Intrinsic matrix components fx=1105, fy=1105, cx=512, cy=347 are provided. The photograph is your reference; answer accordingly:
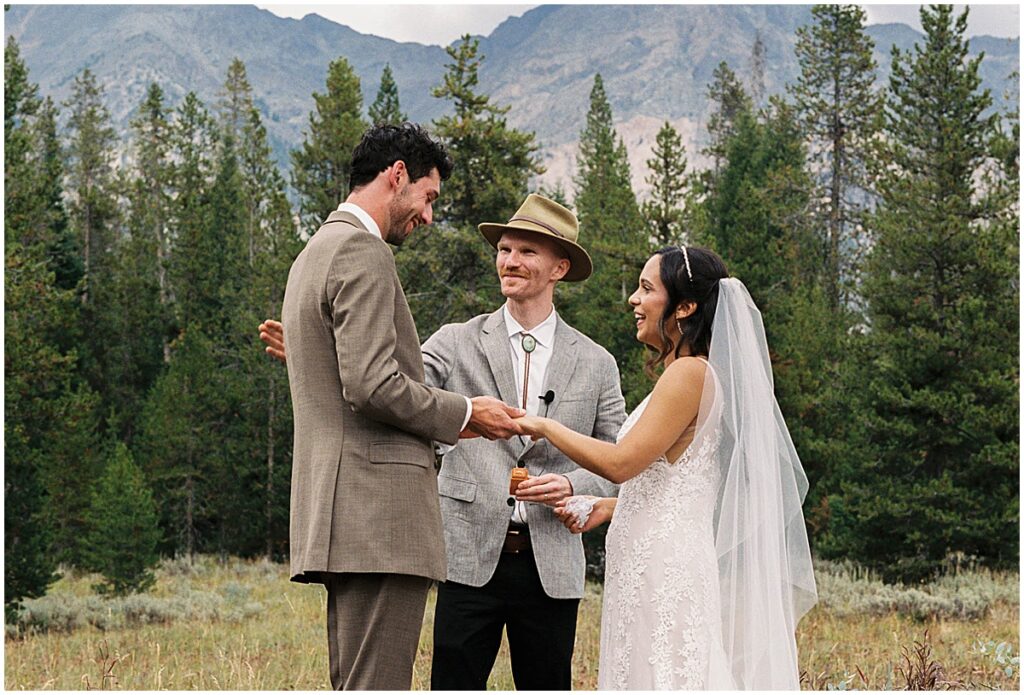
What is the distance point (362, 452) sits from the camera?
343 centimetres

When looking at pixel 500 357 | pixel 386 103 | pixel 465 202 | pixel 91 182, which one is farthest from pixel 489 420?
pixel 91 182

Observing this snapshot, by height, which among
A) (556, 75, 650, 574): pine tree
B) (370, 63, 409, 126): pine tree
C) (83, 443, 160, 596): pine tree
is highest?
(370, 63, 409, 126): pine tree

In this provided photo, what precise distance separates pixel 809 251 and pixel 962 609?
23.9m

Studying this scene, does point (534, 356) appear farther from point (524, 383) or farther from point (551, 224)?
point (551, 224)

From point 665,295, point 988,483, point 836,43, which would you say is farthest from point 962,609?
point 836,43

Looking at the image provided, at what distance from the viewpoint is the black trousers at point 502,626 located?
4273 mm

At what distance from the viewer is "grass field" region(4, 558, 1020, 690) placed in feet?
26.9

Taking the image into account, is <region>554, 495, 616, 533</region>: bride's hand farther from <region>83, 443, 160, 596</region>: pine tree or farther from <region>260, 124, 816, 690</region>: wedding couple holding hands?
<region>83, 443, 160, 596</region>: pine tree

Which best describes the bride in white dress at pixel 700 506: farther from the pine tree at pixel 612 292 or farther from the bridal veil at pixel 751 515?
the pine tree at pixel 612 292

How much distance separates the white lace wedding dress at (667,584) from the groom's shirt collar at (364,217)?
1.13 m

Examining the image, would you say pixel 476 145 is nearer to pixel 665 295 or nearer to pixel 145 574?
pixel 145 574

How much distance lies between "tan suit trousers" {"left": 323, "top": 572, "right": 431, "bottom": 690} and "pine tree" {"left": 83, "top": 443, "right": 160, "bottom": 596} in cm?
1902

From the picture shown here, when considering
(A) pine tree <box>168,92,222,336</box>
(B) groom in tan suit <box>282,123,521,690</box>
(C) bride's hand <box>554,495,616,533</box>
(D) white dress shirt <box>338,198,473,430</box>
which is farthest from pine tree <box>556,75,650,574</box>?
(B) groom in tan suit <box>282,123,521,690</box>

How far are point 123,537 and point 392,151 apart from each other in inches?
757
